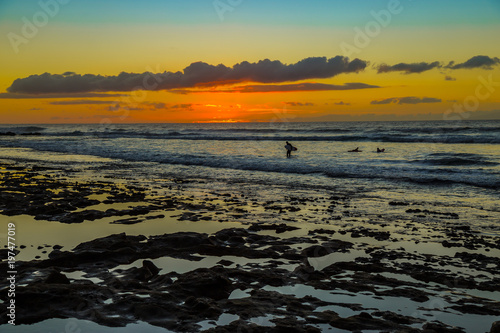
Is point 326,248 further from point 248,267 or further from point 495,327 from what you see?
point 495,327

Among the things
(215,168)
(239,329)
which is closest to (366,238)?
(239,329)

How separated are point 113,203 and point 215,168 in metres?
12.7

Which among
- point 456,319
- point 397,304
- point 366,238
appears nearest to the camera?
point 456,319

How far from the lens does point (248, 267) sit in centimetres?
706

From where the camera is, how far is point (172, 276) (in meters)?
6.56

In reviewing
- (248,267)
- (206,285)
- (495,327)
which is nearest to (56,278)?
(206,285)

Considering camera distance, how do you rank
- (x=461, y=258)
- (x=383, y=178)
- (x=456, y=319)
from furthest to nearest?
(x=383, y=178)
(x=461, y=258)
(x=456, y=319)

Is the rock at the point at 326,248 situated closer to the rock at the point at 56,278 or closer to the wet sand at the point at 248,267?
the wet sand at the point at 248,267

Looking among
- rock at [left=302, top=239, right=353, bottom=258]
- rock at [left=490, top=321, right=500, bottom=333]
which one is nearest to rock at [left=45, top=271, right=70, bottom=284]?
rock at [left=302, top=239, right=353, bottom=258]

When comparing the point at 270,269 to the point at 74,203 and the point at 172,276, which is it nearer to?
the point at 172,276

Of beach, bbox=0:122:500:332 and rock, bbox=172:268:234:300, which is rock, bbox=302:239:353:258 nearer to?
beach, bbox=0:122:500:332

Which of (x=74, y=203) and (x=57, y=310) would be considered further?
(x=74, y=203)

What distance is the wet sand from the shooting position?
5.04 metres

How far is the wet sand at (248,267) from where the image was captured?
5.04m
